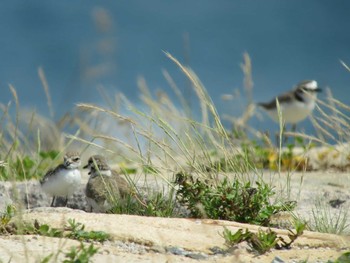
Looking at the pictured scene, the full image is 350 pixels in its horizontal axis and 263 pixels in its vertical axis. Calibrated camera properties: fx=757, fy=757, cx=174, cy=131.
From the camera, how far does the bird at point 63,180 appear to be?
6.76m

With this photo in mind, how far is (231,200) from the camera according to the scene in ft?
17.7

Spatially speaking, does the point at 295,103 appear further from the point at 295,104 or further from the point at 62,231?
the point at 62,231

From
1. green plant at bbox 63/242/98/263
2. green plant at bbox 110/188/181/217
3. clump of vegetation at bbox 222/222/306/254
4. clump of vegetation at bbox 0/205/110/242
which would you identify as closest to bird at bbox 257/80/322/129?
green plant at bbox 110/188/181/217

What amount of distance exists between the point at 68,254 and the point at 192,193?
170cm

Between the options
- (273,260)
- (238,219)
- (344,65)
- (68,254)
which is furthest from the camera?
(344,65)

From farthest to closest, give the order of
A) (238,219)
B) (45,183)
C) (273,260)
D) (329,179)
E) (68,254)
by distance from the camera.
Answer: (329,179)
(45,183)
(238,219)
(273,260)
(68,254)

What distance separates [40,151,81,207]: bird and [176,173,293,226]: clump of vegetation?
5.29 feet

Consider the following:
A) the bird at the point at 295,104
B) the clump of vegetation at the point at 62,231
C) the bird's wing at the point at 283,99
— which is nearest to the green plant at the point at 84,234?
the clump of vegetation at the point at 62,231

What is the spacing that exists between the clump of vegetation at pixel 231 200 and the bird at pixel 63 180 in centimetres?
161

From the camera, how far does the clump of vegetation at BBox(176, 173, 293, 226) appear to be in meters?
5.39

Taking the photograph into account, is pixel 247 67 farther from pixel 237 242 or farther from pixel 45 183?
pixel 237 242

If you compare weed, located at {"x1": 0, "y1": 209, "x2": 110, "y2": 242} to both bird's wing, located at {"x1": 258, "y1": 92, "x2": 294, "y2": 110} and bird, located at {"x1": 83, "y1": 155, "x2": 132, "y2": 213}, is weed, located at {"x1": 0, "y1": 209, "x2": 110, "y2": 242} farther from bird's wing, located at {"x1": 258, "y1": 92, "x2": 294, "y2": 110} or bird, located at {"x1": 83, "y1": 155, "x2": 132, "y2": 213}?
bird's wing, located at {"x1": 258, "y1": 92, "x2": 294, "y2": 110}

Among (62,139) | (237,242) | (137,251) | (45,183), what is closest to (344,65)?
(237,242)

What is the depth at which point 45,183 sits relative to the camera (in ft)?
22.8
